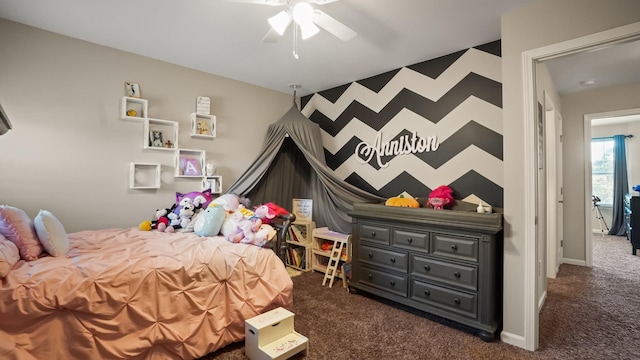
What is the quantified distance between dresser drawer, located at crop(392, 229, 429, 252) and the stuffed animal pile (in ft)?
3.47

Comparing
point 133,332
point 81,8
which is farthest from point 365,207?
point 81,8

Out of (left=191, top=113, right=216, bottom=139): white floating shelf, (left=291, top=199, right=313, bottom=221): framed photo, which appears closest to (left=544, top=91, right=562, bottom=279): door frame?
(left=291, top=199, right=313, bottom=221): framed photo

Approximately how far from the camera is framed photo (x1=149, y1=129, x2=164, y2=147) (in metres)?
2.98

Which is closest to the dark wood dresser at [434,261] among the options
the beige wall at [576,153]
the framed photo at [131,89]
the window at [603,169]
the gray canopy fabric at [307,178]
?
the gray canopy fabric at [307,178]

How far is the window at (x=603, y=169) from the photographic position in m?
6.31

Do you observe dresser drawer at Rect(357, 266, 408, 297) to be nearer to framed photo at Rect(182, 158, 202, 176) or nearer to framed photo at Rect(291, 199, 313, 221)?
framed photo at Rect(291, 199, 313, 221)

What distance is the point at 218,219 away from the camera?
2.50 m

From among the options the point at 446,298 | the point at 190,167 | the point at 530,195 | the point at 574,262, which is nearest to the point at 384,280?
the point at 446,298

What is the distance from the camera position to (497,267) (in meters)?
2.17

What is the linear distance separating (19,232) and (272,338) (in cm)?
167

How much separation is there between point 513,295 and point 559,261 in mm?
2636

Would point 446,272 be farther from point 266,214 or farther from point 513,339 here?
point 266,214

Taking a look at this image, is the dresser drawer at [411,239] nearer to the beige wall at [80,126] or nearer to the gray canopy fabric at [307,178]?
the gray canopy fabric at [307,178]

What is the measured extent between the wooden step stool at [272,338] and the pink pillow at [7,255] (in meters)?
1.27
